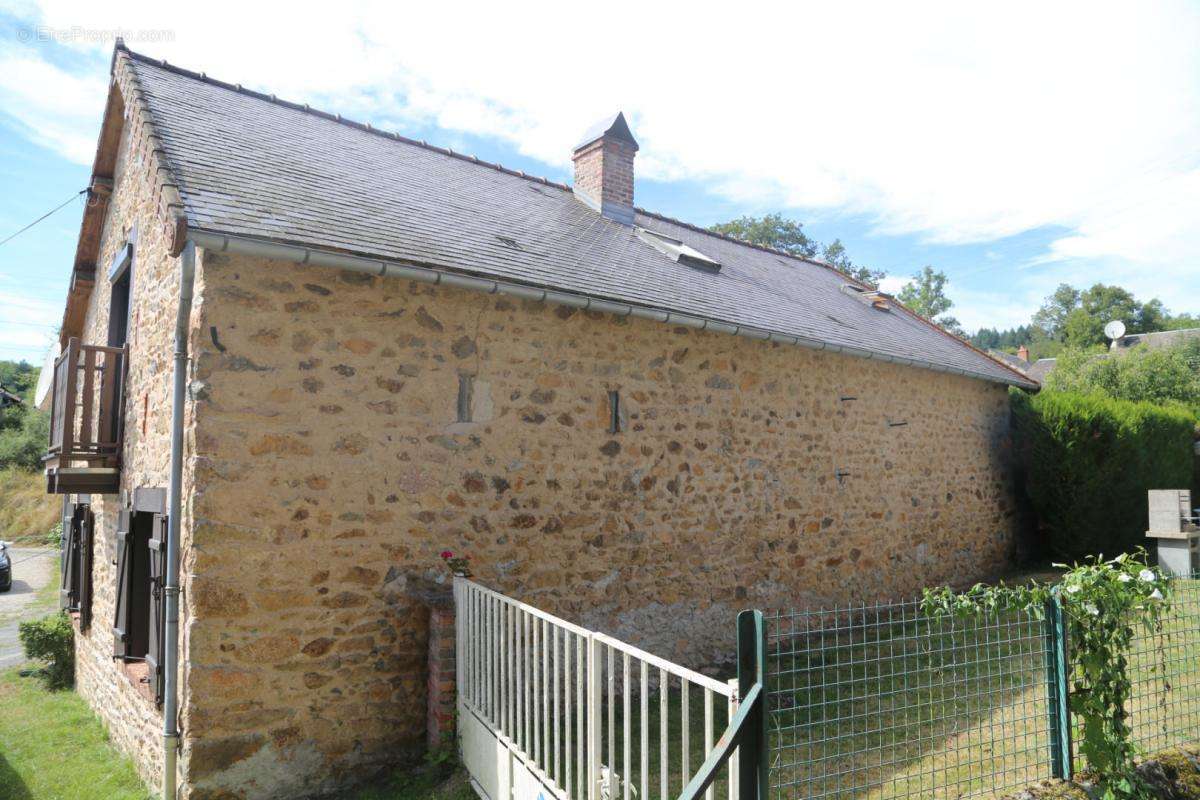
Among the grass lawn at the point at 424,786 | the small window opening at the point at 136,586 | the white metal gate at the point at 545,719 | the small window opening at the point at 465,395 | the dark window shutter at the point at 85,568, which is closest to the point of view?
the white metal gate at the point at 545,719

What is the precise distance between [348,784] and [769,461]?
5134mm

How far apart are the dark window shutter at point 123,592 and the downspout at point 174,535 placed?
145 cm

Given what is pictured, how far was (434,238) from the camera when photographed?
20.8 feet

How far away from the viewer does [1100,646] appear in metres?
4.42

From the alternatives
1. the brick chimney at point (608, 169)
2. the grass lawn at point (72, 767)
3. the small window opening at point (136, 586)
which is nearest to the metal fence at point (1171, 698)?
the grass lawn at point (72, 767)

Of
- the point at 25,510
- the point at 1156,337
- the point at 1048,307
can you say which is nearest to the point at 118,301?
the point at 25,510

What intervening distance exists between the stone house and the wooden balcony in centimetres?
3

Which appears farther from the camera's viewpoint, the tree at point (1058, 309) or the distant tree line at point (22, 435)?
the tree at point (1058, 309)

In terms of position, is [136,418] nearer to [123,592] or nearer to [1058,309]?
[123,592]

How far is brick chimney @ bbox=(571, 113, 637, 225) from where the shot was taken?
35.1ft

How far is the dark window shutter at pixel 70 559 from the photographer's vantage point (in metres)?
8.63

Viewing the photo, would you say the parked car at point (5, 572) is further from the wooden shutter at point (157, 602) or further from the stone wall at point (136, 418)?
the wooden shutter at point (157, 602)

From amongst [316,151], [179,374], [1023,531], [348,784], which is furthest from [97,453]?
[1023,531]

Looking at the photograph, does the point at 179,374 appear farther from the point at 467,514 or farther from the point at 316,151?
the point at 316,151
